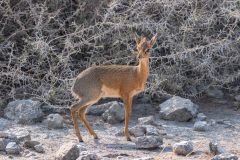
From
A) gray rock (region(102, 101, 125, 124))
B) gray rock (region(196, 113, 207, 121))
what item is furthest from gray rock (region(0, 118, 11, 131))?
gray rock (region(196, 113, 207, 121))

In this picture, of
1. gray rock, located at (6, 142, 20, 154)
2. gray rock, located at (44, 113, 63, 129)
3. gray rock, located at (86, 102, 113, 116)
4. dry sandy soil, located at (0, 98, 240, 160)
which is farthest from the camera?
gray rock, located at (86, 102, 113, 116)

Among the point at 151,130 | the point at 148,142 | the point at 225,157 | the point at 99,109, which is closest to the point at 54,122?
the point at 99,109

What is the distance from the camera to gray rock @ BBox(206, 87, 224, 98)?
9.40 m

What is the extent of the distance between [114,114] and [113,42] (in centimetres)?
137

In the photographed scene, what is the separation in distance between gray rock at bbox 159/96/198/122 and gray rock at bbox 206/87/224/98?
1.00m

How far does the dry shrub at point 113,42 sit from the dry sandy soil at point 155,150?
498mm

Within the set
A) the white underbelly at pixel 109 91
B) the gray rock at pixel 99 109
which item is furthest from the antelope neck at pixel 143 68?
the gray rock at pixel 99 109

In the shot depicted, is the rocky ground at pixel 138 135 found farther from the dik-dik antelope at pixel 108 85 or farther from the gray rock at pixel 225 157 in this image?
the dik-dik antelope at pixel 108 85

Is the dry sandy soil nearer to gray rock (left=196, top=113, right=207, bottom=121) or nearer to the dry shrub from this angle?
gray rock (left=196, top=113, right=207, bottom=121)

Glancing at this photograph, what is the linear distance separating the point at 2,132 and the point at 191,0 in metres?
3.65

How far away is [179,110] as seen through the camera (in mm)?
8266

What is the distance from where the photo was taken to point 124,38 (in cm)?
902

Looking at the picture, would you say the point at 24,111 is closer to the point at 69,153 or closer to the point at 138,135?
the point at 138,135

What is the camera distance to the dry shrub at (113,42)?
8719 millimetres
